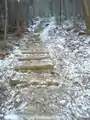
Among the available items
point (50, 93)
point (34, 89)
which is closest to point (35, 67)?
point (34, 89)

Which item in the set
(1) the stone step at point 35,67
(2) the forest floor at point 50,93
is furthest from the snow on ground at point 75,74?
(1) the stone step at point 35,67

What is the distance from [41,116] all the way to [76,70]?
2.70 m

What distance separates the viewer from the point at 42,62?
6785 mm

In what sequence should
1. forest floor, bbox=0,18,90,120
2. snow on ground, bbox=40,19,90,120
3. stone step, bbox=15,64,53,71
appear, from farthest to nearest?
stone step, bbox=15,64,53,71, snow on ground, bbox=40,19,90,120, forest floor, bbox=0,18,90,120

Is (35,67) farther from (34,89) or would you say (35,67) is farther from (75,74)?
(34,89)

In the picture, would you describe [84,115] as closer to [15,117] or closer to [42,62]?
[15,117]

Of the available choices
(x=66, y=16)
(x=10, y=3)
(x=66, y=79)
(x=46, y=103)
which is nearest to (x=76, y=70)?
(x=66, y=79)

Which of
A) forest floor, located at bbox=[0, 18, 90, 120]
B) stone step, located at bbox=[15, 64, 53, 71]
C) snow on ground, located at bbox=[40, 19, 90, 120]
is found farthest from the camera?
stone step, located at bbox=[15, 64, 53, 71]

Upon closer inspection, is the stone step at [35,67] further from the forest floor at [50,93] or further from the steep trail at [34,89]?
the forest floor at [50,93]

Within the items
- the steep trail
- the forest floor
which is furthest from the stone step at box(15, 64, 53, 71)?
the forest floor

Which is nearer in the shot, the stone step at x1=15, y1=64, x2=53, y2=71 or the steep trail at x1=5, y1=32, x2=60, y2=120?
the steep trail at x1=5, y1=32, x2=60, y2=120

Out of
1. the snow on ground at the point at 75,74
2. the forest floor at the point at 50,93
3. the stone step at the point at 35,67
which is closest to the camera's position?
the forest floor at the point at 50,93

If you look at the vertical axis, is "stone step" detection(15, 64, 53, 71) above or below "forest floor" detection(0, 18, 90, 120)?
above

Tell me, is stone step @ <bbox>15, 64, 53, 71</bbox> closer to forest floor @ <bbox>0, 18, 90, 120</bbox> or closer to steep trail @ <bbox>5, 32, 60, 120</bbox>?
steep trail @ <bbox>5, 32, 60, 120</bbox>
